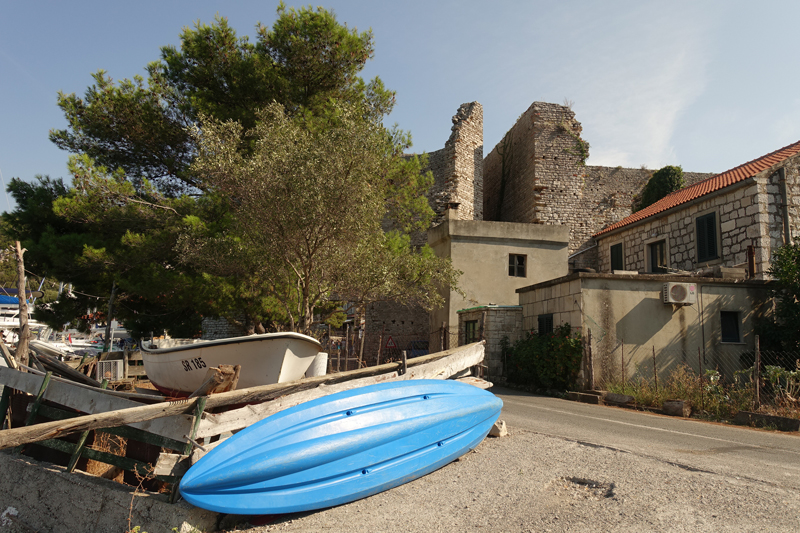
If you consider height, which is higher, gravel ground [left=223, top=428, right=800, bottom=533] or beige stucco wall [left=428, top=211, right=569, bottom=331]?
beige stucco wall [left=428, top=211, right=569, bottom=331]

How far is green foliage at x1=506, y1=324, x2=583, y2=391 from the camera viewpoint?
12391 millimetres

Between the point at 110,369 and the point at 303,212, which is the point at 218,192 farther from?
the point at 110,369

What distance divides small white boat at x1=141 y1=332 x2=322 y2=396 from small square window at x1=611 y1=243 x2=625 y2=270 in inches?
648

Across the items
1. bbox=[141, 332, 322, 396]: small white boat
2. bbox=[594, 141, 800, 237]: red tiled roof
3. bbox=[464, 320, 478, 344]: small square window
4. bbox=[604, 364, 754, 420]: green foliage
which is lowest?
bbox=[604, 364, 754, 420]: green foliage

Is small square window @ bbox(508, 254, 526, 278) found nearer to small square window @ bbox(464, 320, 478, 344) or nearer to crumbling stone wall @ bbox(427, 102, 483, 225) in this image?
small square window @ bbox(464, 320, 478, 344)

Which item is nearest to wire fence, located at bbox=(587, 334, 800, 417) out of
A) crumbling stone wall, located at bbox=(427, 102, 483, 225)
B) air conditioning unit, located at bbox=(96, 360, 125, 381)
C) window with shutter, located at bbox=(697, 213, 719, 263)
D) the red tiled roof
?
window with shutter, located at bbox=(697, 213, 719, 263)

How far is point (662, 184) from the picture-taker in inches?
923

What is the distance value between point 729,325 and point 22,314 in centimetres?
1502

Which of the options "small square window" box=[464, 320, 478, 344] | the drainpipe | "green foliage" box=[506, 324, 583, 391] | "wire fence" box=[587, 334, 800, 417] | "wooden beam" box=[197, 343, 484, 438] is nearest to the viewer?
"wooden beam" box=[197, 343, 484, 438]

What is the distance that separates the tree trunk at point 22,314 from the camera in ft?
23.7

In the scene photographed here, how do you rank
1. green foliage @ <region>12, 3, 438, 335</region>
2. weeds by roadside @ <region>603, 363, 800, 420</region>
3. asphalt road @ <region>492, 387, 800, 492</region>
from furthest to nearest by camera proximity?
1. green foliage @ <region>12, 3, 438, 335</region>
2. weeds by roadside @ <region>603, 363, 800, 420</region>
3. asphalt road @ <region>492, 387, 800, 492</region>

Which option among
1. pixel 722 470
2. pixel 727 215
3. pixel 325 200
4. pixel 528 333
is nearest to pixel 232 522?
pixel 722 470

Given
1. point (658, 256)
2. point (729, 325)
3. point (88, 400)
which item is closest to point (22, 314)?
point (88, 400)

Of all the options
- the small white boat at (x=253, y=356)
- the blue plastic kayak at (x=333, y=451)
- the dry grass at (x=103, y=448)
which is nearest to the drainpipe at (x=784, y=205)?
the blue plastic kayak at (x=333, y=451)
